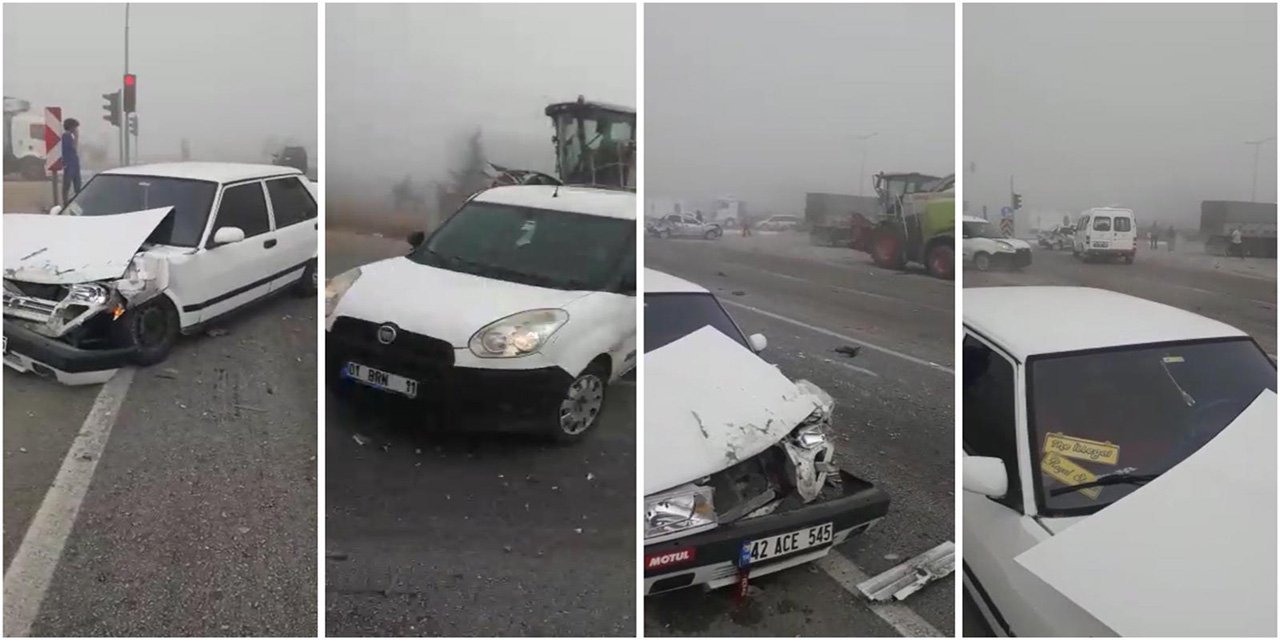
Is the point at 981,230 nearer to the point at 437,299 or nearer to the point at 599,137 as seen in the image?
the point at 599,137

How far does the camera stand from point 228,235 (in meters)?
3.93

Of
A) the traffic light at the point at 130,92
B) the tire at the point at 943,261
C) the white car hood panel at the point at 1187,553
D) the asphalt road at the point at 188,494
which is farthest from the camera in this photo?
the tire at the point at 943,261

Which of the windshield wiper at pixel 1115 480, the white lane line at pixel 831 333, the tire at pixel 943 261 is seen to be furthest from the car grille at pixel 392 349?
the windshield wiper at pixel 1115 480

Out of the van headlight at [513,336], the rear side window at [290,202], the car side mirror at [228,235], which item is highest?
the rear side window at [290,202]

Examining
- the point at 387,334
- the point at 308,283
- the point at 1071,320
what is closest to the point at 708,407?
the point at 387,334

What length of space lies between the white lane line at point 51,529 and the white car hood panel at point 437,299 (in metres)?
1.07

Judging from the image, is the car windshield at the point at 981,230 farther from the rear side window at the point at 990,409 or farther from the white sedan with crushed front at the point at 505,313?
the white sedan with crushed front at the point at 505,313

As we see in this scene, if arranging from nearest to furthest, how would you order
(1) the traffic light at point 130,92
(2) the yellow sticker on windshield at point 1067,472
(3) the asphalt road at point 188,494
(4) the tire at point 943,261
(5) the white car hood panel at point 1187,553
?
(5) the white car hood panel at point 1187,553
(2) the yellow sticker on windshield at point 1067,472
(3) the asphalt road at point 188,494
(1) the traffic light at point 130,92
(4) the tire at point 943,261

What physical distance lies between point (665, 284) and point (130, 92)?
7.75 ft

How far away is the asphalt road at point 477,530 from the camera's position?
3.68 meters

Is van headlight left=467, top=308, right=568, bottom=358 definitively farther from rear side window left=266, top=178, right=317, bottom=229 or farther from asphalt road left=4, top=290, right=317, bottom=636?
rear side window left=266, top=178, right=317, bottom=229

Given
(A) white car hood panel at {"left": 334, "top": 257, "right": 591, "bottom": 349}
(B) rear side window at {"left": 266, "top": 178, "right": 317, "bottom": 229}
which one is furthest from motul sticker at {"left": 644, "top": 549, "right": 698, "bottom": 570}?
(B) rear side window at {"left": 266, "top": 178, "right": 317, "bottom": 229}

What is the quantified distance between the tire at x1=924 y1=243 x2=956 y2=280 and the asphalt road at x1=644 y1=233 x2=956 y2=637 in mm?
45

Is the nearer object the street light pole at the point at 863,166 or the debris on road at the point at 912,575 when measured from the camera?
the debris on road at the point at 912,575
